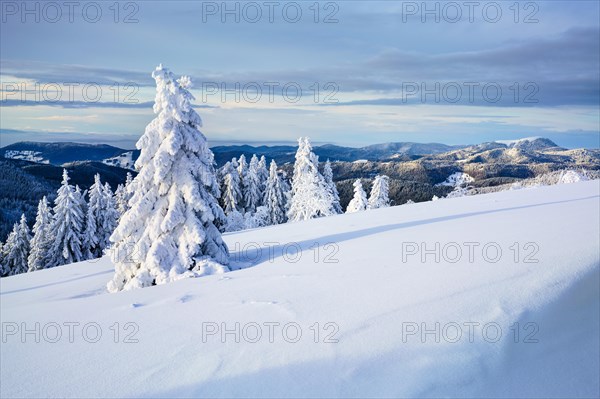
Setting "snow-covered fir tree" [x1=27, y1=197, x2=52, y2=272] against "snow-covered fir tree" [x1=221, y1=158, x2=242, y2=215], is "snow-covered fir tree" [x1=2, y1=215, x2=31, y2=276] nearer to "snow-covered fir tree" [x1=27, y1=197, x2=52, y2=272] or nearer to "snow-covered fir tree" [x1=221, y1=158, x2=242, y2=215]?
"snow-covered fir tree" [x1=27, y1=197, x2=52, y2=272]

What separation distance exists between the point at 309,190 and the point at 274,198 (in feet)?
49.5

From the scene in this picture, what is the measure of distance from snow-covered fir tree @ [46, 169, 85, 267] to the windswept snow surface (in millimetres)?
32738

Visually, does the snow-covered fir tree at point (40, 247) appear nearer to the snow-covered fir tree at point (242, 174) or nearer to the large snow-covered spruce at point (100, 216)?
the large snow-covered spruce at point (100, 216)

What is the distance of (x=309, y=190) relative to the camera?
35.2m

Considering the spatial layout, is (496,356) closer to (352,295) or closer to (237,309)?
(352,295)

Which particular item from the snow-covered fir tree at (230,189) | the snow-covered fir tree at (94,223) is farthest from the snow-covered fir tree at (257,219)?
the snow-covered fir tree at (94,223)

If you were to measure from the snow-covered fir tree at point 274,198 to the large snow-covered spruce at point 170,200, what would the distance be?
3646cm

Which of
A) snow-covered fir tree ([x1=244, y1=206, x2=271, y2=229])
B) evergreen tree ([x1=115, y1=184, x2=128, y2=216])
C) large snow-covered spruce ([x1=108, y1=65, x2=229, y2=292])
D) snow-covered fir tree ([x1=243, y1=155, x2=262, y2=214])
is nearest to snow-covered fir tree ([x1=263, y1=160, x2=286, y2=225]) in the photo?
snow-covered fir tree ([x1=244, y1=206, x2=271, y2=229])

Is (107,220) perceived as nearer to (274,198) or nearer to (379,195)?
(274,198)

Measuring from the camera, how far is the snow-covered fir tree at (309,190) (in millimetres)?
34312

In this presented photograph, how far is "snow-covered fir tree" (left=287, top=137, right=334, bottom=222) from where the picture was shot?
34312 mm

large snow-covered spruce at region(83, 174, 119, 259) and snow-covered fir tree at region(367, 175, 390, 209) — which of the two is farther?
snow-covered fir tree at region(367, 175, 390, 209)

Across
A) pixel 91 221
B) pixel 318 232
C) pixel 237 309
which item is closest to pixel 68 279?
pixel 318 232

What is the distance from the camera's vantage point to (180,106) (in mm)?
11867
